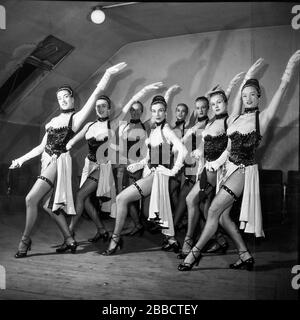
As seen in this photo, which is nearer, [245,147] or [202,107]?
[245,147]

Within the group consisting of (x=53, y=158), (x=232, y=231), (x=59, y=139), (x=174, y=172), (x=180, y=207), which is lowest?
(x=232, y=231)

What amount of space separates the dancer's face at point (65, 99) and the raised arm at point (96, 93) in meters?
0.18

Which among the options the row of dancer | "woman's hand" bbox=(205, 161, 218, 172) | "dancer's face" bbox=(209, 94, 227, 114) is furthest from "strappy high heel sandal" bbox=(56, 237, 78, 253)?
"dancer's face" bbox=(209, 94, 227, 114)

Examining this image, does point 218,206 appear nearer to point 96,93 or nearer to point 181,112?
point 96,93

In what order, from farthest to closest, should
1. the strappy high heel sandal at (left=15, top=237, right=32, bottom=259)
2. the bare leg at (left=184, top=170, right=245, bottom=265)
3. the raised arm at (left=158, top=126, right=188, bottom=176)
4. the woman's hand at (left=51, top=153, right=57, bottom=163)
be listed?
the woman's hand at (left=51, top=153, right=57, bottom=163) < the strappy high heel sandal at (left=15, top=237, right=32, bottom=259) < the raised arm at (left=158, top=126, right=188, bottom=176) < the bare leg at (left=184, top=170, right=245, bottom=265)

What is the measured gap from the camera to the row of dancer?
3.04m

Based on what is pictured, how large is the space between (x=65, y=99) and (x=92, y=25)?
174cm

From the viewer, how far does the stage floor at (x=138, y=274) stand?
262 centimetres

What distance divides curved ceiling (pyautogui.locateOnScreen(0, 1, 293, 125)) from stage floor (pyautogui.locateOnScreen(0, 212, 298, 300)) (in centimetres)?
261

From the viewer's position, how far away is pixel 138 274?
9.84 feet

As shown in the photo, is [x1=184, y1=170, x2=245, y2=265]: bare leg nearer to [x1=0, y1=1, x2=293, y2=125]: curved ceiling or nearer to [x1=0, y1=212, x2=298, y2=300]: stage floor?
[x1=0, y1=212, x2=298, y2=300]: stage floor

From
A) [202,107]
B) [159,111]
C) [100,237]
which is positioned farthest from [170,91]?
[100,237]
